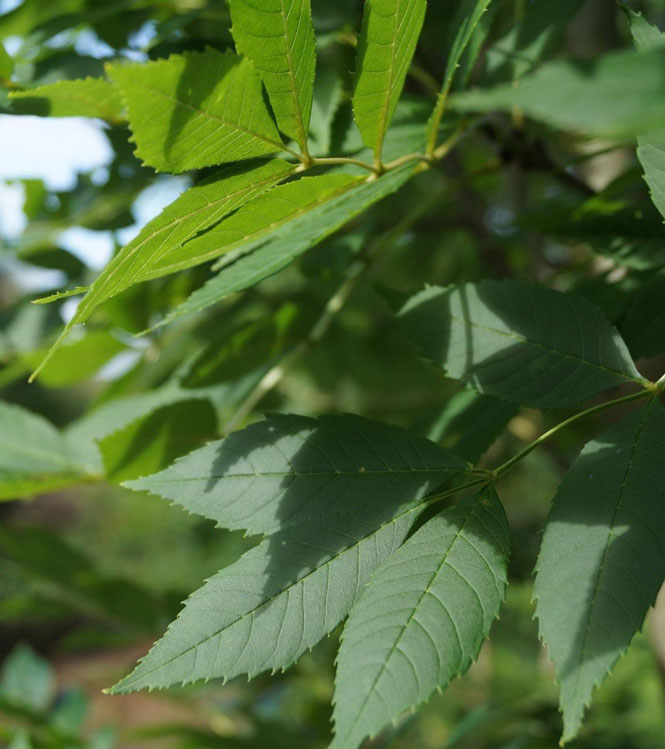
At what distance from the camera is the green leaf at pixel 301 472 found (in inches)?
→ 18.7

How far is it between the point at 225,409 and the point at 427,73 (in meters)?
0.43

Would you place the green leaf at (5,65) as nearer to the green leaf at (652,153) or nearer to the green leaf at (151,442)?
the green leaf at (151,442)

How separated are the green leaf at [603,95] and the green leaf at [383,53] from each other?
19cm

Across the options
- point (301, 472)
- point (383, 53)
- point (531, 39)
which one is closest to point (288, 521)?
point (301, 472)

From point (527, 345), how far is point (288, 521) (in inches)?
8.0

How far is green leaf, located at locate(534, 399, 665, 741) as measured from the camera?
14.8 inches

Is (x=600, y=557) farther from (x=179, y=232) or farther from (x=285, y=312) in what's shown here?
(x=285, y=312)

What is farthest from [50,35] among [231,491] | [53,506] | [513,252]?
[53,506]

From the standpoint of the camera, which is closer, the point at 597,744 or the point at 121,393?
the point at 121,393

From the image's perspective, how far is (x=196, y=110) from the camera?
1.38 ft

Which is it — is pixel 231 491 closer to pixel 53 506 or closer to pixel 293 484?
pixel 293 484

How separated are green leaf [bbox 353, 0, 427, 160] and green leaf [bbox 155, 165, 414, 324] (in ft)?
0.15

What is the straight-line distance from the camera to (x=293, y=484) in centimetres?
49

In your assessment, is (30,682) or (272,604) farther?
(30,682)
